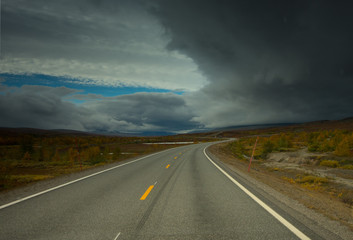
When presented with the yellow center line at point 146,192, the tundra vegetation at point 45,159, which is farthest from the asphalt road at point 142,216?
the tundra vegetation at point 45,159

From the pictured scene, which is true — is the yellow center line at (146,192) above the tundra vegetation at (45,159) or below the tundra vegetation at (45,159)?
above

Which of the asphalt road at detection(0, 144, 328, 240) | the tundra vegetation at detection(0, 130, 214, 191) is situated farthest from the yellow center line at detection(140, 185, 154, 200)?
the tundra vegetation at detection(0, 130, 214, 191)

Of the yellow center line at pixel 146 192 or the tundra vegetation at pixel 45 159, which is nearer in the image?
the yellow center line at pixel 146 192

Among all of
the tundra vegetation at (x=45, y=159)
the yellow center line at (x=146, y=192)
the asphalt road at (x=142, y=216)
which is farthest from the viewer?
the tundra vegetation at (x=45, y=159)

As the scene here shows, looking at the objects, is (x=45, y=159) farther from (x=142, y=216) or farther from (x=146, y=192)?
(x=142, y=216)

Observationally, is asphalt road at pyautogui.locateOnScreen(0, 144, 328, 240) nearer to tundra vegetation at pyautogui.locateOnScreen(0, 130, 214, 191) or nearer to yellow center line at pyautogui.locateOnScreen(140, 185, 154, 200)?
yellow center line at pyautogui.locateOnScreen(140, 185, 154, 200)

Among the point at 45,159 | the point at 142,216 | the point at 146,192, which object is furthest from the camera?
the point at 45,159

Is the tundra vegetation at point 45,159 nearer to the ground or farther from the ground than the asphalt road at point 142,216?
nearer to the ground

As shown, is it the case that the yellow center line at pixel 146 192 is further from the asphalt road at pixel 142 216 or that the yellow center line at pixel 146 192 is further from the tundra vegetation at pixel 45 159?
the tundra vegetation at pixel 45 159

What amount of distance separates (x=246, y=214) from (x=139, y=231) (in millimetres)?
2457

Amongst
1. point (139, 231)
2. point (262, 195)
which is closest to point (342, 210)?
point (262, 195)

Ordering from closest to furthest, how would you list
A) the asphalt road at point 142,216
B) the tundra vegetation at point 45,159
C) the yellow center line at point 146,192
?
the asphalt road at point 142,216
the yellow center line at point 146,192
the tundra vegetation at point 45,159

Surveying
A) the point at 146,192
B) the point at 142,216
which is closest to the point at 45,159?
the point at 146,192

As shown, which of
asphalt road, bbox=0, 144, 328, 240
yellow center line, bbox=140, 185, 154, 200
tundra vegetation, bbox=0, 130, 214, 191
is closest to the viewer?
asphalt road, bbox=0, 144, 328, 240
